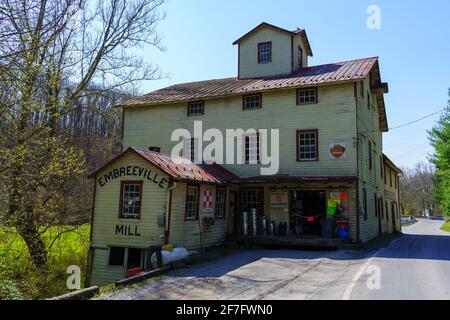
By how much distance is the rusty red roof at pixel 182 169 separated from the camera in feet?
47.2

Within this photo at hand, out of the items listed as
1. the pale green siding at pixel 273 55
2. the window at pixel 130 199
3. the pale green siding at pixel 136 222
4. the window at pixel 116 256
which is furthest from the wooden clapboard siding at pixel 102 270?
the pale green siding at pixel 273 55

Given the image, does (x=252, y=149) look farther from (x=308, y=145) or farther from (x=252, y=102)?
(x=308, y=145)

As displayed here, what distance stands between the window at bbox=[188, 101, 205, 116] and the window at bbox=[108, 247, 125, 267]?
8.97 m

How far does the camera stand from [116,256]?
595 inches

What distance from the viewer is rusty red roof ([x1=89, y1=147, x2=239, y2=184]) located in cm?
1439

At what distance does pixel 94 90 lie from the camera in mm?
21547

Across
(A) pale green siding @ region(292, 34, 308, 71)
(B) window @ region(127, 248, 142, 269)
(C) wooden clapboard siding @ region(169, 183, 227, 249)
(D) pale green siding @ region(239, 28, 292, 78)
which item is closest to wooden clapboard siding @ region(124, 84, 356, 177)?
(D) pale green siding @ region(239, 28, 292, 78)

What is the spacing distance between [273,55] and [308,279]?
15043 mm

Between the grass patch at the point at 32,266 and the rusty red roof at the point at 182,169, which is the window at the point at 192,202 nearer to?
the rusty red roof at the point at 182,169

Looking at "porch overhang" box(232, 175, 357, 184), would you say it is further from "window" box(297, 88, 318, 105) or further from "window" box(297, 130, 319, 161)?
"window" box(297, 88, 318, 105)

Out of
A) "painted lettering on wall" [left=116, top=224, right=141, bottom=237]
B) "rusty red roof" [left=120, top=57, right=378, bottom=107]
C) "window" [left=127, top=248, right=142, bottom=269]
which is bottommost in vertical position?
"window" [left=127, top=248, right=142, bottom=269]

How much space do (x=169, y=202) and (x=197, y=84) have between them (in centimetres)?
1227

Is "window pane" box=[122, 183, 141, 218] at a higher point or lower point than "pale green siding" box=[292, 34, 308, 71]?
lower
